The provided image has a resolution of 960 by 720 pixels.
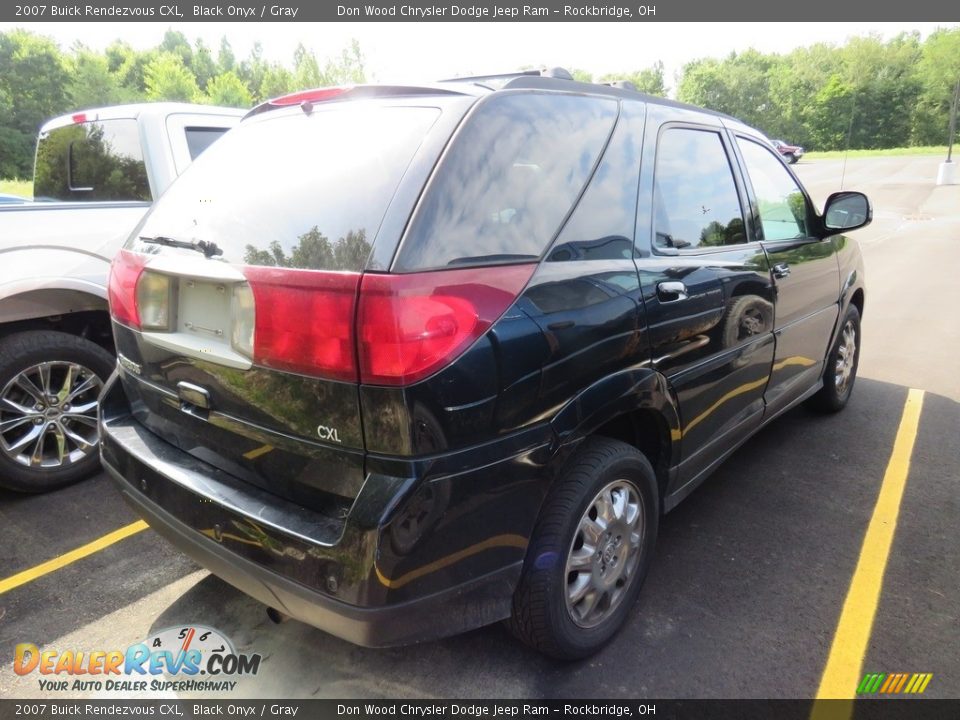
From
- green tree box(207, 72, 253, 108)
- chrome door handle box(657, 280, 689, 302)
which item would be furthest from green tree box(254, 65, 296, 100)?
chrome door handle box(657, 280, 689, 302)

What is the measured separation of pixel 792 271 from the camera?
3.43 m

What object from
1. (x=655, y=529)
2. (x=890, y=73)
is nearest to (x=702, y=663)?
(x=655, y=529)

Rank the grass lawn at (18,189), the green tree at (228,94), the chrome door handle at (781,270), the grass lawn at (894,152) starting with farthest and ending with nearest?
the green tree at (228,94), the grass lawn at (894,152), the grass lawn at (18,189), the chrome door handle at (781,270)

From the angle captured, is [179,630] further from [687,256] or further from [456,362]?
[687,256]

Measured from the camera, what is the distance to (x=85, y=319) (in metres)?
3.77

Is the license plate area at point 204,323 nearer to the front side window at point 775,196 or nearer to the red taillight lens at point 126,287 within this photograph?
the red taillight lens at point 126,287

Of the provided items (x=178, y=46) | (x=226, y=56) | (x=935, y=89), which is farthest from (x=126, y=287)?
(x=226, y=56)

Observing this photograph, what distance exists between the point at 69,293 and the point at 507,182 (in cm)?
278

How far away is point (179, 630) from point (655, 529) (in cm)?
188

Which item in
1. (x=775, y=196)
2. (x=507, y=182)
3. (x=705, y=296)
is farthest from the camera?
(x=775, y=196)

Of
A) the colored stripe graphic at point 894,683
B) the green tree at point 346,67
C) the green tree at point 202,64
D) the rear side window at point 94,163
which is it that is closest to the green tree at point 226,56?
the green tree at point 202,64

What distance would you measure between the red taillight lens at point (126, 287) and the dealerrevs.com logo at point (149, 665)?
1.18 meters

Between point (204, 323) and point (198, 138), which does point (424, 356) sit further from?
point (198, 138)

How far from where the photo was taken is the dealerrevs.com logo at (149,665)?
7.32 ft
